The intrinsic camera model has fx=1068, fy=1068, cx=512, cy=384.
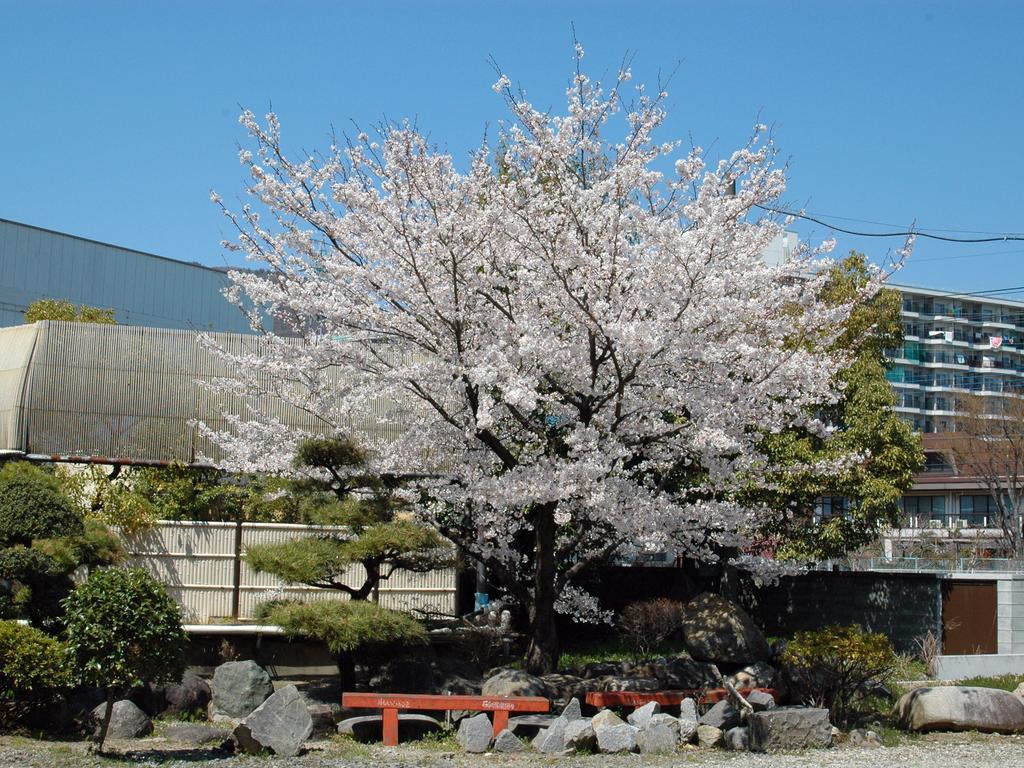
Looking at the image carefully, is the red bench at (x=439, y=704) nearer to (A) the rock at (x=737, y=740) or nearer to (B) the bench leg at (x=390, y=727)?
(B) the bench leg at (x=390, y=727)

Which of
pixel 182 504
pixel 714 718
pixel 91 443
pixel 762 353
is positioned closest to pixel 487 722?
pixel 714 718

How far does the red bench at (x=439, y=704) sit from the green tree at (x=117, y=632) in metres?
2.13

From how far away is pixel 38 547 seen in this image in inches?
403

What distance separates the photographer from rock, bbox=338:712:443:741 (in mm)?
10461

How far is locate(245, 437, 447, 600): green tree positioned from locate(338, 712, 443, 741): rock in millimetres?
1432

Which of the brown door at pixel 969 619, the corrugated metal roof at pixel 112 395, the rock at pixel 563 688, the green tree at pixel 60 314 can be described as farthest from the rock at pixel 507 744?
the green tree at pixel 60 314

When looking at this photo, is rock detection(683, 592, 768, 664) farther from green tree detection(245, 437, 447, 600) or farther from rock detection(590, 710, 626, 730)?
green tree detection(245, 437, 447, 600)

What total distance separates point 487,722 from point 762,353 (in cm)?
449

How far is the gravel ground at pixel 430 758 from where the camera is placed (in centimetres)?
861

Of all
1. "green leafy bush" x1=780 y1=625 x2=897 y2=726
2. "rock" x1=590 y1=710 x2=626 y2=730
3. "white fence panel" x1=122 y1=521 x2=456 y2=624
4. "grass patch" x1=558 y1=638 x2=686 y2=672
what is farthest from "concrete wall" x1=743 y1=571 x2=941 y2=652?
"white fence panel" x1=122 y1=521 x2=456 y2=624

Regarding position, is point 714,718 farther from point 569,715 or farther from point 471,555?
point 471,555

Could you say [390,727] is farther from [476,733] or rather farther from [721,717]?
[721,717]

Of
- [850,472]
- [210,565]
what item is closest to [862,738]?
[850,472]

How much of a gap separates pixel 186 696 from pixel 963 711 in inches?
317
